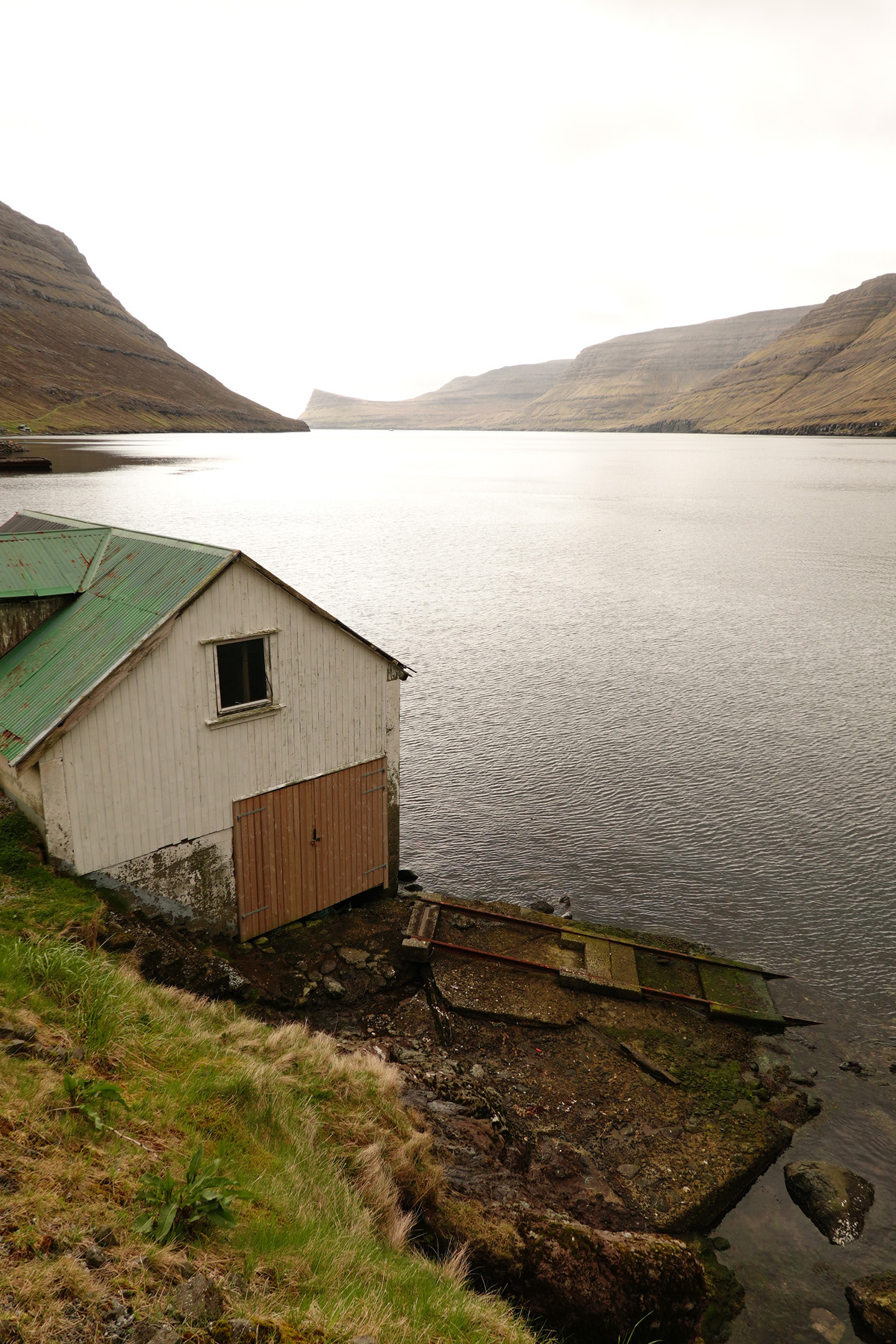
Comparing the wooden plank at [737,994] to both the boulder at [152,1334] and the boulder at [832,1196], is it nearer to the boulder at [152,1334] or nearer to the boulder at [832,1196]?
the boulder at [832,1196]

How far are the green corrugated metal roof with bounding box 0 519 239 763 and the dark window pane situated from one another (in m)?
1.52

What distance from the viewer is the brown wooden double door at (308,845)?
15930mm

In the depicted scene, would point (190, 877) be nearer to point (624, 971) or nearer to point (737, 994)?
point (624, 971)

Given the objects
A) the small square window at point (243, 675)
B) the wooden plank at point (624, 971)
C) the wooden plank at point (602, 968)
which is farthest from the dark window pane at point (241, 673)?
the wooden plank at point (624, 971)

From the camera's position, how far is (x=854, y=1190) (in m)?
13.1

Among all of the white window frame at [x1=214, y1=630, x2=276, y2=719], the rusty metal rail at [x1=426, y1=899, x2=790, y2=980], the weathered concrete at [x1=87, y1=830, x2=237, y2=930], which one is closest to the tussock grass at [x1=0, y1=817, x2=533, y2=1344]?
the weathered concrete at [x1=87, y1=830, x2=237, y2=930]

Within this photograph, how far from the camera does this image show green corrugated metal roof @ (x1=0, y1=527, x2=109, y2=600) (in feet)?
51.9

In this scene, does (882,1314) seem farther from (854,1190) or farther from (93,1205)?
(93,1205)

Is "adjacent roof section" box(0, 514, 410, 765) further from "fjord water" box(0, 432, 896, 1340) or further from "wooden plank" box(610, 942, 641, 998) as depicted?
"fjord water" box(0, 432, 896, 1340)

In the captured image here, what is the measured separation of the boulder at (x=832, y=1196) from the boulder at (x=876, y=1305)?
29.5 inches

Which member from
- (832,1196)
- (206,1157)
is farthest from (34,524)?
(832,1196)

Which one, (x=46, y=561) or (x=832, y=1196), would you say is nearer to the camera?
(x=832, y=1196)

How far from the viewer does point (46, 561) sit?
54.2ft

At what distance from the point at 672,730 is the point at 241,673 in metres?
22.7
